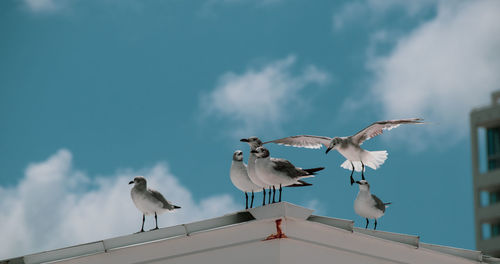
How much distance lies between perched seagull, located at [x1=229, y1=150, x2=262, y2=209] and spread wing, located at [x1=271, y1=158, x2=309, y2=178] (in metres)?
1.03

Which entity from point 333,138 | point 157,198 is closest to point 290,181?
point 157,198

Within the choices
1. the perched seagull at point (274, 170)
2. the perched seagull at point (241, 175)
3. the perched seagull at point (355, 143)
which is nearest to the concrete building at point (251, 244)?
the perched seagull at point (274, 170)

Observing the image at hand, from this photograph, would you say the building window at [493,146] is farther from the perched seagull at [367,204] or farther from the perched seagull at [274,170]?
the perched seagull at [274,170]

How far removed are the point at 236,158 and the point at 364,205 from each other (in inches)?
77.2

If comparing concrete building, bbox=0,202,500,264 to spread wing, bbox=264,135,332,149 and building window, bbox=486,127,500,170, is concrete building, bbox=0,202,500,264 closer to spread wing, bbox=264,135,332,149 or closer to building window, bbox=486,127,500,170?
spread wing, bbox=264,135,332,149

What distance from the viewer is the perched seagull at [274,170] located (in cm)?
954

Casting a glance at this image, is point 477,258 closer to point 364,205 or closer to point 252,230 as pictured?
point 364,205

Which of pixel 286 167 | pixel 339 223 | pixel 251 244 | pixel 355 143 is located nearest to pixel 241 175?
pixel 286 167

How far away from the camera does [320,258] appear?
8.85 m

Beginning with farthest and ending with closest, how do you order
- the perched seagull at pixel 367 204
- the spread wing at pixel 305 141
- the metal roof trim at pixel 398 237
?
the spread wing at pixel 305 141 < the perched seagull at pixel 367 204 < the metal roof trim at pixel 398 237

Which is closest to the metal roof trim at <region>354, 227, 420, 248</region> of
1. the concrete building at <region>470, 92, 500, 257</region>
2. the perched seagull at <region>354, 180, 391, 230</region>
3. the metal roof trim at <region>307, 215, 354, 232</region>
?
the metal roof trim at <region>307, 215, 354, 232</region>

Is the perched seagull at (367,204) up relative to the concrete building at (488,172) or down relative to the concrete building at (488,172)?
down

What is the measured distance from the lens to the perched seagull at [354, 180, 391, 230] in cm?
1138

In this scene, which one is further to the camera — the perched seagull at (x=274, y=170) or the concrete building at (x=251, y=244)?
the perched seagull at (x=274, y=170)
